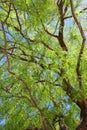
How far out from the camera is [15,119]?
22.5 ft

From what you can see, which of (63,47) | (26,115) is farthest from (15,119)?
(63,47)

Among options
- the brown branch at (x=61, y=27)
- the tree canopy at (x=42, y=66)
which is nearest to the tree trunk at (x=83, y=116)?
the tree canopy at (x=42, y=66)

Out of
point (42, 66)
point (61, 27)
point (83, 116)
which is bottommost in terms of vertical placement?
point (83, 116)

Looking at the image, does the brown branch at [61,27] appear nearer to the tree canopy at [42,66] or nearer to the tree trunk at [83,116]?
the tree canopy at [42,66]

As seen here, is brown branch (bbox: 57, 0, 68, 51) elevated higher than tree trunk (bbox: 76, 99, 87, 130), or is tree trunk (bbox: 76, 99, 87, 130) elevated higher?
brown branch (bbox: 57, 0, 68, 51)

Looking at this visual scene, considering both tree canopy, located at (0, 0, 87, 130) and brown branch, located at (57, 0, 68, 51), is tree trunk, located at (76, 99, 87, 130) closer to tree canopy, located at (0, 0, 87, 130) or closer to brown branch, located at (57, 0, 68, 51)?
tree canopy, located at (0, 0, 87, 130)

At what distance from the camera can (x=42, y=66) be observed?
623 centimetres

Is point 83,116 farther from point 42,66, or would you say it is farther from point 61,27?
point 61,27

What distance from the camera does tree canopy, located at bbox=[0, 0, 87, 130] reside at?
5.93 metres

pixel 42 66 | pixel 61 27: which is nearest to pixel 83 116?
pixel 42 66

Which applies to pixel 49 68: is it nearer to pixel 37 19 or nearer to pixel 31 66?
pixel 31 66

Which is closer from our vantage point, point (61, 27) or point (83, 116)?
point (83, 116)

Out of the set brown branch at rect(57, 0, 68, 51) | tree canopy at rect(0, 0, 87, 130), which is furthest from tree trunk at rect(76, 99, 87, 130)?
brown branch at rect(57, 0, 68, 51)

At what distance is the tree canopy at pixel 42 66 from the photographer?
19.5ft
